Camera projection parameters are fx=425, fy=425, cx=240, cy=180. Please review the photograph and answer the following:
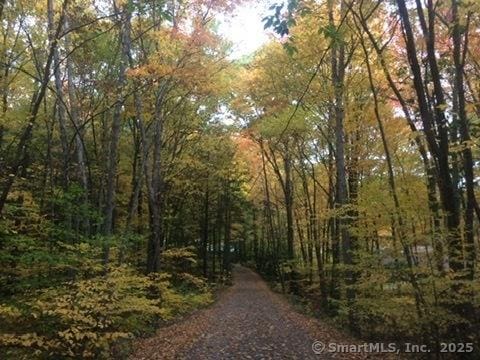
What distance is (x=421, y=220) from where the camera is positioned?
27.4 ft

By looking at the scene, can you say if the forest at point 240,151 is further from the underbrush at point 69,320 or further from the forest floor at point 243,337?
the forest floor at point 243,337

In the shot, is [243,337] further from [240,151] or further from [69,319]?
[240,151]

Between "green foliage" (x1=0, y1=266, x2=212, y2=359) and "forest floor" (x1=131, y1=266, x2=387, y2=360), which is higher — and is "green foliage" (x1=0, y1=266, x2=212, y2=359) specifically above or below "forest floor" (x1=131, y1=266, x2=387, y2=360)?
above

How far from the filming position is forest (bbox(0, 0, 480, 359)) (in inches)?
297

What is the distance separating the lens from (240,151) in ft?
87.9

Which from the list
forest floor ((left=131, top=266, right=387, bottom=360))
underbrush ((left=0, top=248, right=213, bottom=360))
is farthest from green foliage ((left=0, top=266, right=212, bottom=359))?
forest floor ((left=131, top=266, right=387, bottom=360))

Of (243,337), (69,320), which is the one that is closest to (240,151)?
(243,337)

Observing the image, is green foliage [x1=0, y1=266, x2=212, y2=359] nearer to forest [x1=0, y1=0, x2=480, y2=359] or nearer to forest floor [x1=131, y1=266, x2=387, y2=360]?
forest [x1=0, y1=0, x2=480, y2=359]

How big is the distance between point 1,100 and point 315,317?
1377 cm

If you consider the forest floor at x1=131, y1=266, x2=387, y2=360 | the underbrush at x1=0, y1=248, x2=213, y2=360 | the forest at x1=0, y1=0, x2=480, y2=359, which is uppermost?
the forest at x1=0, y1=0, x2=480, y2=359

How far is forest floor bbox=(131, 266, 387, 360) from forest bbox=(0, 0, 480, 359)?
2.29 ft

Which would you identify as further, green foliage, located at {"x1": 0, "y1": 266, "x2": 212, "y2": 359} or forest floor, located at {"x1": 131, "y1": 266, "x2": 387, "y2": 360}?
forest floor, located at {"x1": 131, "y1": 266, "x2": 387, "y2": 360}

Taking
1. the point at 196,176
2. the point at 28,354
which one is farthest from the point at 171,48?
the point at 196,176

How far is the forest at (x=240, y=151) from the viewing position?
755 cm
